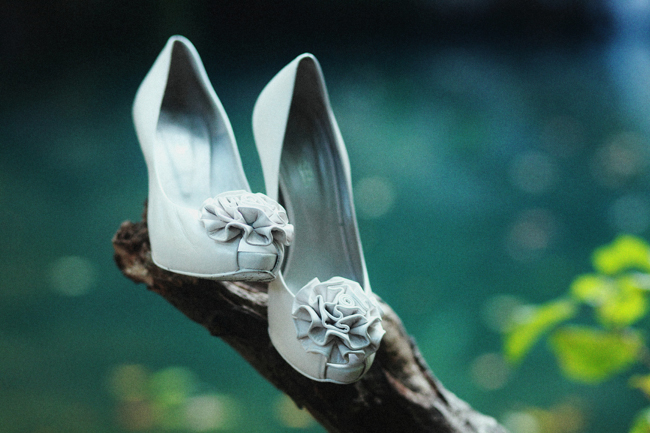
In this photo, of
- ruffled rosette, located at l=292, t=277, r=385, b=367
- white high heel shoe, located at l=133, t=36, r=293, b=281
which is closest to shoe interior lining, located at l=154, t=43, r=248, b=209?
white high heel shoe, located at l=133, t=36, r=293, b=281

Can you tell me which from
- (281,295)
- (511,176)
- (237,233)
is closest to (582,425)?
(511,176)

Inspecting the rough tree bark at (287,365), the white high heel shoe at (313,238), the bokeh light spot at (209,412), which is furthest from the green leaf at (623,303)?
the bokeh light spot at (209,412)

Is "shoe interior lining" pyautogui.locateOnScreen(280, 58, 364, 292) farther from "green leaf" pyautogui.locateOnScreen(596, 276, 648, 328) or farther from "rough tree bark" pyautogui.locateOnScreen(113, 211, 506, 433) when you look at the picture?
"green leaf" pyautogui.locateOnScreen(596, 276, 648, 328)

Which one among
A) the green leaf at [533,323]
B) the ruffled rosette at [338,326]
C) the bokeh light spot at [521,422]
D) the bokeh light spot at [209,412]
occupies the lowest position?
the bokeh light spot at [209,412]

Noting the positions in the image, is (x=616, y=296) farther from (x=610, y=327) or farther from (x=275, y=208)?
(x=275, y=208)

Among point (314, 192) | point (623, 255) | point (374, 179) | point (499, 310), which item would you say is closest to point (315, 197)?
point (314, 192)

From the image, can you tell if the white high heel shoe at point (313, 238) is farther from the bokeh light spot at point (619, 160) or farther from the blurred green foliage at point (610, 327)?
the bokeh light spot at point (619, 160)
